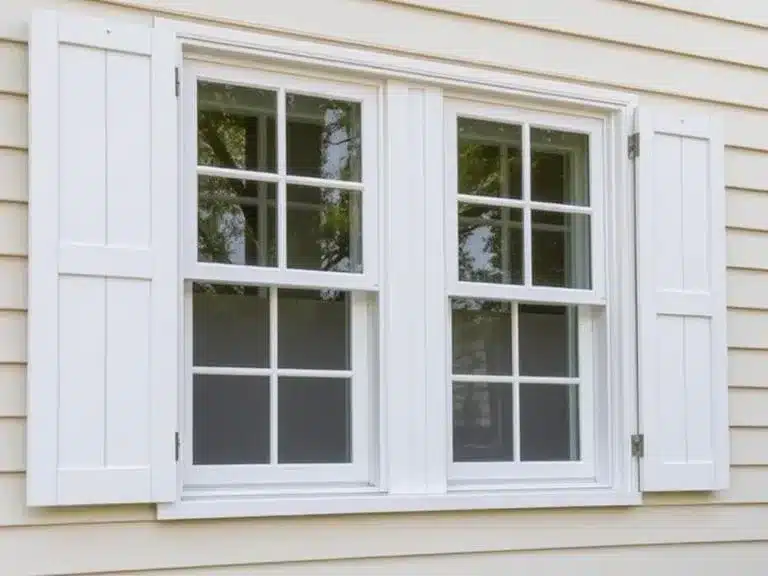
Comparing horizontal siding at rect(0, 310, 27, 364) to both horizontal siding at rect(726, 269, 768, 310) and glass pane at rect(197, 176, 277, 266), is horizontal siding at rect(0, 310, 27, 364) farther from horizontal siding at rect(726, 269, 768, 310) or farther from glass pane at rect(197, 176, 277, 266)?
horizontal siding at rect(726, 269, 768, 310)

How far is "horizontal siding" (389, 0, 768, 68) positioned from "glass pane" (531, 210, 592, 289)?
637 millimetres

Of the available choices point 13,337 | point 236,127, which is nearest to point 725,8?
point 236,127

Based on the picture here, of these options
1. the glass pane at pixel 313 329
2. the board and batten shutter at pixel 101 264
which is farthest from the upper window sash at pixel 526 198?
the board and batten shutter at pixel 101 264

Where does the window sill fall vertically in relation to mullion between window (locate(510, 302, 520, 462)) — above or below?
below

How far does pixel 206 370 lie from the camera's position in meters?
3.70

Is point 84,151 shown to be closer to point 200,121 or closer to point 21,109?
point 21,109

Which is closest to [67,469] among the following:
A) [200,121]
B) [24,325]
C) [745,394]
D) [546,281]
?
[24,325]

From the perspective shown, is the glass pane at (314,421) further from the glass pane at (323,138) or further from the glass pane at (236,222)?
the glass pane at (323,138)

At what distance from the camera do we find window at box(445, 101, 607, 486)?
4160 mm

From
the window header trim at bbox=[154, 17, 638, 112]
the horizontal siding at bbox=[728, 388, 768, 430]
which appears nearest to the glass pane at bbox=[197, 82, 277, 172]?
the window header trim at bbox=[154, 17, 638, 112]

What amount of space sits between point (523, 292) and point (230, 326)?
1019 millimetres

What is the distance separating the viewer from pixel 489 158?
4250 millimetres

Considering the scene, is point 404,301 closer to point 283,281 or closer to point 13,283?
point 283,281

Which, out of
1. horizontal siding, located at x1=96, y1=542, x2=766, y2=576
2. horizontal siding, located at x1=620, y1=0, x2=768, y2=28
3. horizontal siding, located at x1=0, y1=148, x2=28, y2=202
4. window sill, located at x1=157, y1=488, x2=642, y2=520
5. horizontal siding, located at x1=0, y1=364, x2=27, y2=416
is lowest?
horizontal siding, located at x1=96, y1=542, x2=766, y2=576
